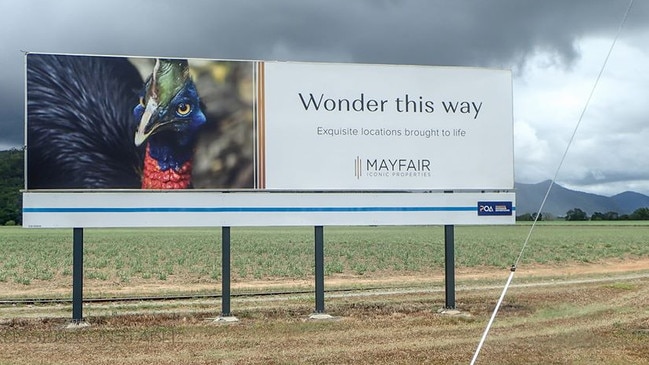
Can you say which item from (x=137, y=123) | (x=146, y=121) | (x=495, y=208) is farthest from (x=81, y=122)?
(x=495, y=208)

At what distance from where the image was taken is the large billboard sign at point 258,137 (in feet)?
38.2

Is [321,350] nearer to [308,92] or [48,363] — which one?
[48,363]

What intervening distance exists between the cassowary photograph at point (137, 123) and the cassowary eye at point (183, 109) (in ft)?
0.06

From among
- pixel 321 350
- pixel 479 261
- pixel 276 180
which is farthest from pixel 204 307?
pixel 479 261

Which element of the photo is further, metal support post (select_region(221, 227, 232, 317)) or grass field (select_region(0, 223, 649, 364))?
metal support post (select_region(221, 227, 232, 317))

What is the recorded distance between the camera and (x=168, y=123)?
11.9 metres

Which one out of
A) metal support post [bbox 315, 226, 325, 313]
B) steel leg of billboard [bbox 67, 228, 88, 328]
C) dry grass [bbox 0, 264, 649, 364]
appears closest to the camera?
dry grass [bbox 0, 264, 649, 364]

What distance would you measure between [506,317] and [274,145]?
5032 mm

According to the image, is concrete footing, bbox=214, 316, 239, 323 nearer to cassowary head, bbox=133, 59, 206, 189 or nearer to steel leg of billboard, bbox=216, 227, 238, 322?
steel leg of billboard, bbox=216, 227, 238, 322

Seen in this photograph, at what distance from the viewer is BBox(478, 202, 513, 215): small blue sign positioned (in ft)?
42.7

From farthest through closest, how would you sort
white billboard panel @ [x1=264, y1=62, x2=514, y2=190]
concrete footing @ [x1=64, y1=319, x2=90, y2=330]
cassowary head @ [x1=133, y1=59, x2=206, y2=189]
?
white billboard panel @ [x1=264, y1=62, x2=514, y2=190], cassowary head @ [x1=133, y1=59, x2=206, y2=189], concrete footing @ [x1=64, y1=319, x2=90, y2=330]

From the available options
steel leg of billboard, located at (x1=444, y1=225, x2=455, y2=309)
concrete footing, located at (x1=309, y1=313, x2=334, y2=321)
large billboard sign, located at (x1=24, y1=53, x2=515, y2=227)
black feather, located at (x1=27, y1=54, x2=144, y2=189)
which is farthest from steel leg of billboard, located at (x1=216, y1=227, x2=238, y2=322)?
steel leg of billboard, located at (x1=444, y1=225, x2=455, y2=309)

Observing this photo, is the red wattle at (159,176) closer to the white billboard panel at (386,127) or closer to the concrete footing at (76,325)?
the white billboard panel at (386,127)

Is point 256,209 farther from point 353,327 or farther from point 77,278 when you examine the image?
point 77,278
